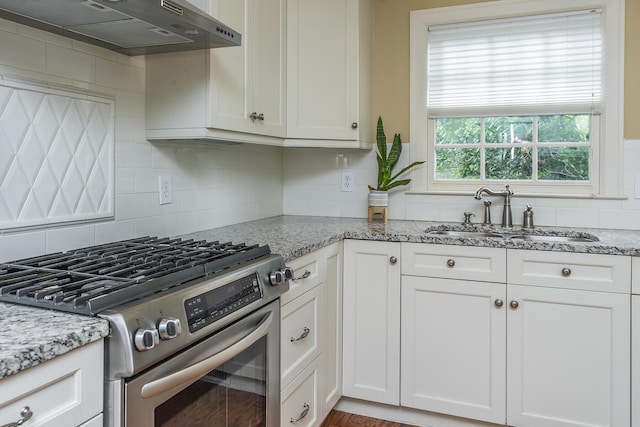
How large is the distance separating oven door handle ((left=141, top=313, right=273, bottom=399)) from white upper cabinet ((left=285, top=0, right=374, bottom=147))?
4.24ft

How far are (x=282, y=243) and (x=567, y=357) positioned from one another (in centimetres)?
Answer: 124

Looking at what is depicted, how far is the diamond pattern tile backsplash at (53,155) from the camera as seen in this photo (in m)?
1.47

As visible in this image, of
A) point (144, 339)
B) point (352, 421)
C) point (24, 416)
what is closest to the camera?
point (24, 416)

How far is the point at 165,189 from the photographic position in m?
2.11

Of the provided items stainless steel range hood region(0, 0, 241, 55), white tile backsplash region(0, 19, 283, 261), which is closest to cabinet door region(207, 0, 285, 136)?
stainless steel range hood region(0, 0, 241, 55)

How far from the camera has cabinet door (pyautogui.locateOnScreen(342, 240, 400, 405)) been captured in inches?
90.7

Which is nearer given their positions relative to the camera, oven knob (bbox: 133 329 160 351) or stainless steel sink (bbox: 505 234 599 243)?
oven knob (bbox: 133 329 160 351)

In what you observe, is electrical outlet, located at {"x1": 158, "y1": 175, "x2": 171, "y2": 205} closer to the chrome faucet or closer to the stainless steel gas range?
the stainless steel gas range

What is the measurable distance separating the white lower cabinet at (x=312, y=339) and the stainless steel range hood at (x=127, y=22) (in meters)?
0.84

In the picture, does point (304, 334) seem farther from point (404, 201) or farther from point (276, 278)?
point (404, 201)

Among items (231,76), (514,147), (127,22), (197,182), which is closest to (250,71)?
(231,76)

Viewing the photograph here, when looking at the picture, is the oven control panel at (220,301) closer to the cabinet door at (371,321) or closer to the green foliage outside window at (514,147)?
the cabinet door at (371,321)

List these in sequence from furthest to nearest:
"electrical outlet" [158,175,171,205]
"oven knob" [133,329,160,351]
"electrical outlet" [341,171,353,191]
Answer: "electrical outlet" [341,171,353,191], "electrical outlet" [158,175,171,205], "oven knob" [133,329,160,351]

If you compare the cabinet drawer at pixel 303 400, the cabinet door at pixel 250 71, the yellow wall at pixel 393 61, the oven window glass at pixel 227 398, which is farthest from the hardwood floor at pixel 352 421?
the yellow wall at pixel 393 61
